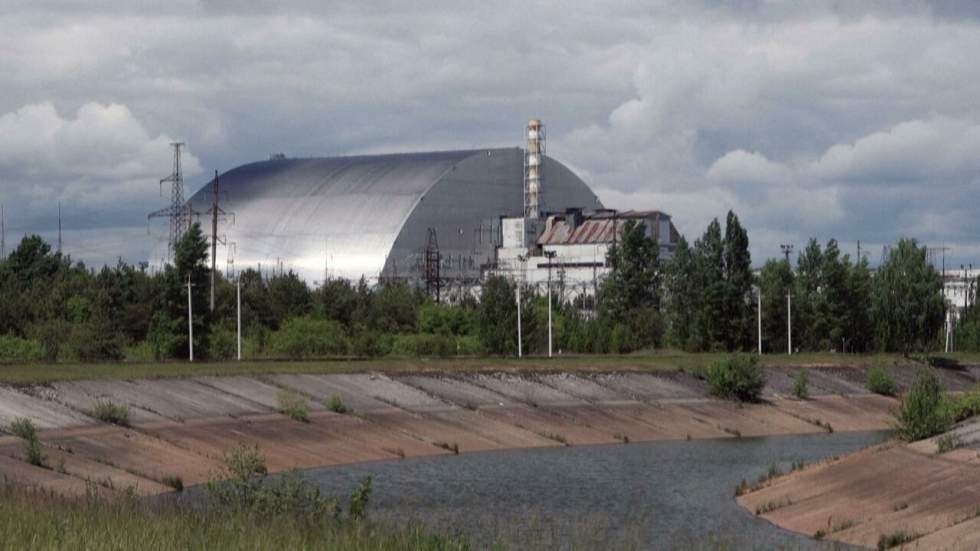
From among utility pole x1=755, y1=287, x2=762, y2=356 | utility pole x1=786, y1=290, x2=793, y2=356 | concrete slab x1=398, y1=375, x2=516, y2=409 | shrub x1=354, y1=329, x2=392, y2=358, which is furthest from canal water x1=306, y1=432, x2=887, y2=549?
utility pole x1=786, y1=290, x2=793, y2=356

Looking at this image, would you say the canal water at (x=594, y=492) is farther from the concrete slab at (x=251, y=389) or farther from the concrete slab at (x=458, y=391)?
the concrete slab at (x=251, y=389)

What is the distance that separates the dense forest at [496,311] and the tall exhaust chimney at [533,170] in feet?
69.1

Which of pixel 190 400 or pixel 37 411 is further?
pixel 190 400

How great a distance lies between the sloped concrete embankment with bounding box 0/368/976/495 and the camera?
4328cm

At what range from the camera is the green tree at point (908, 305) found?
99.6 m

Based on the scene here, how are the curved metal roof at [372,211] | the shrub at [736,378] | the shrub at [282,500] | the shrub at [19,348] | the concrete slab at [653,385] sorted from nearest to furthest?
the shrub at [282,500], the concrete slab at [653,385], the shrub at [736,378], the shrub at [19,348], the curved metal roof at [372,211]

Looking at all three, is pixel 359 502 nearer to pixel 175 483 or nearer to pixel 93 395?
pixel 175 483

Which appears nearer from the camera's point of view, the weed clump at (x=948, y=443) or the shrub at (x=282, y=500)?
the shrub at (x=282, y=500)

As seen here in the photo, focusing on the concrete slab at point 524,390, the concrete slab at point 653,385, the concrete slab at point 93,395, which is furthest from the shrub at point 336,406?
the concrete slab at point 653,385

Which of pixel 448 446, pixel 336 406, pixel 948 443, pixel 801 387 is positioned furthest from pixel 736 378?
pixel 948 443

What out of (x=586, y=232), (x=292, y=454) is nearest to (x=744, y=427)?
(x=292, y=454)

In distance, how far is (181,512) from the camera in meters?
22.9

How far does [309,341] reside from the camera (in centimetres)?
8881

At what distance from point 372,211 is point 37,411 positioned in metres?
85.1
